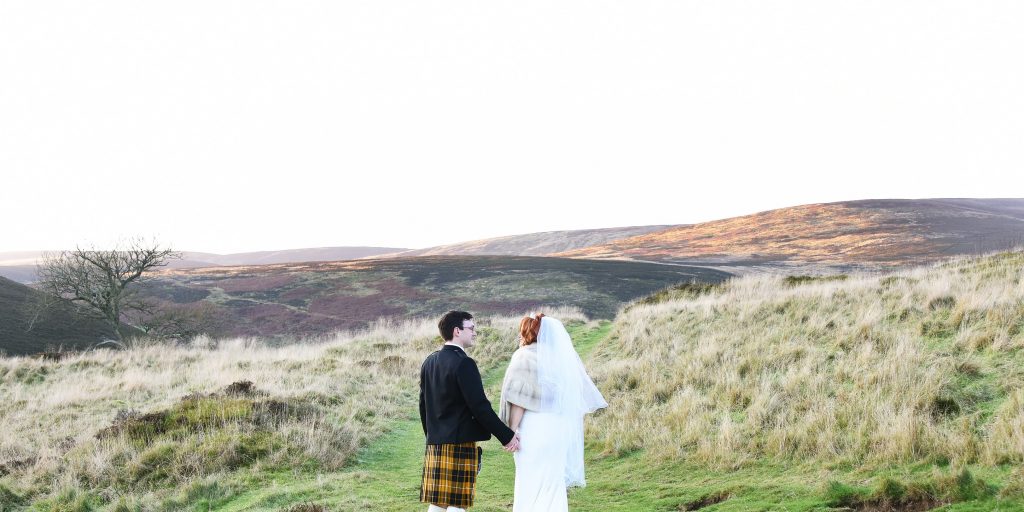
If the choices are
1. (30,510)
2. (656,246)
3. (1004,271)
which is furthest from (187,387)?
(656,246)

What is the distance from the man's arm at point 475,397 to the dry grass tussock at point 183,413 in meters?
5.73

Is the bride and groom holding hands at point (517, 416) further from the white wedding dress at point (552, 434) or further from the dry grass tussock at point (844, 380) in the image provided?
the dry grass tussock at point (844, 380)

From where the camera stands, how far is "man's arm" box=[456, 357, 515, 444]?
19.1ft

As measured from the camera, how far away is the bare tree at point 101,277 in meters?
31.2

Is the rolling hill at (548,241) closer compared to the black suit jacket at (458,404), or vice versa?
the black suit jacket at (458,404)

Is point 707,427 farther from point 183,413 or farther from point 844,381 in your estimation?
point 183,413

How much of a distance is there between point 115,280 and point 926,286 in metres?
34.9

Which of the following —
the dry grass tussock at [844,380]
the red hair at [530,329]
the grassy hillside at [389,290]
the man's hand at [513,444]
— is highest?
the red hair at [530,329]

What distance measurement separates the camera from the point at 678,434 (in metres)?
10.4

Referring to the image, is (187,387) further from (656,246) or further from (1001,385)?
(656,246)

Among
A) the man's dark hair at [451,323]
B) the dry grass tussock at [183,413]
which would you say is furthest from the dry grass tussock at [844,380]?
the dry grass tussock at [183,413]

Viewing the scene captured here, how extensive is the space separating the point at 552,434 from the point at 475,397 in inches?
41.0

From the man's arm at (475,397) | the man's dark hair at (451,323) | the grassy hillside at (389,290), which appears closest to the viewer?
the man's arm at (475,397)

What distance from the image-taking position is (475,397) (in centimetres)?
580
